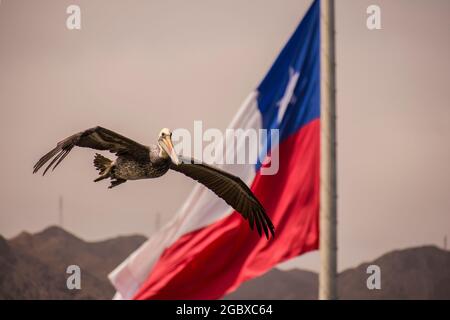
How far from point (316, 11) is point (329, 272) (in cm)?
576

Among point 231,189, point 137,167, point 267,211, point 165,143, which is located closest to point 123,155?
point 137,167

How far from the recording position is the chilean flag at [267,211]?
791 inches

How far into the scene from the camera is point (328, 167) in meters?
20.1

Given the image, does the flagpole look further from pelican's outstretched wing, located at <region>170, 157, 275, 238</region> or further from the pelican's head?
the pelican's head

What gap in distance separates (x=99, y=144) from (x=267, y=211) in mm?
9078

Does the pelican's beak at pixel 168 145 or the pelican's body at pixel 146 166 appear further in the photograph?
the pelican's body at pixel 146 166

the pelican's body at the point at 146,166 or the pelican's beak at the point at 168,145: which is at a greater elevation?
the pelican's beak at the point at 168,145

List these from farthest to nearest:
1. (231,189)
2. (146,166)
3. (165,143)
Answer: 1. (231,189)
2. (146,166)
3. (165,143)

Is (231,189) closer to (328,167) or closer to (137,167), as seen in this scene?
(137,167)

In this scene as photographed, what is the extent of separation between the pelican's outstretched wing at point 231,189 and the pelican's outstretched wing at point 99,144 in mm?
1616

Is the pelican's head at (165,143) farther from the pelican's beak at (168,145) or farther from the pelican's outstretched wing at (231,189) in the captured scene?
the pelican's outstretched wing at (231,189)

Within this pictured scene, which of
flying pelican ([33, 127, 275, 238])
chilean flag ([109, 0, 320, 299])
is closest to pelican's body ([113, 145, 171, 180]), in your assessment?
flying pelican ([33, 127, 275, 238])

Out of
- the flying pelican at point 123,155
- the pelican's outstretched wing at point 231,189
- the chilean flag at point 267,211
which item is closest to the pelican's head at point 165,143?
the flying pelican at point 123,155

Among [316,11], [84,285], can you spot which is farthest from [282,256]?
[84,285]
